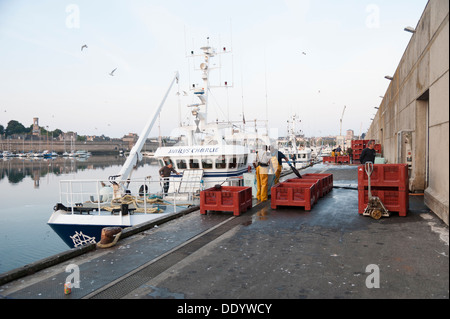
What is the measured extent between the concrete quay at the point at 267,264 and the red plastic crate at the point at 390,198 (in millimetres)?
266

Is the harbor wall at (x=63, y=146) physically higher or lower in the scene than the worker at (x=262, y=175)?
higher

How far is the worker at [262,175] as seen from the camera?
37.1 feet

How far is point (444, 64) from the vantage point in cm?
671

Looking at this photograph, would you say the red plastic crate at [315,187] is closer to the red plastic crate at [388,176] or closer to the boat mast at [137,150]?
the red plastic crate at [388,176]

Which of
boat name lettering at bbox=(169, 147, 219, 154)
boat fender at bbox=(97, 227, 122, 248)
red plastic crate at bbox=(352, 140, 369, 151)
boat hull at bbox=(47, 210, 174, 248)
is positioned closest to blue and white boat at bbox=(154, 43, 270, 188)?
boat name lettering at bbox=(169, 147, 219, 154)

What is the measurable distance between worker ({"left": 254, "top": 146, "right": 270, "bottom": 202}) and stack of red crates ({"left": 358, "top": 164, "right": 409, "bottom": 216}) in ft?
12.0

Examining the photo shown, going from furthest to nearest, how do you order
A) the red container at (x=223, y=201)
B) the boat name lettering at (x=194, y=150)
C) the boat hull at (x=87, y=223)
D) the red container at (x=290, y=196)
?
the boat name lettering at (x=194, y=150) → the boat hull at (x=87, y=223) → the red container at (x=290, y=196) → the red container at (x=223, y=201)

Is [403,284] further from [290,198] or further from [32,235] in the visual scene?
[32,235]

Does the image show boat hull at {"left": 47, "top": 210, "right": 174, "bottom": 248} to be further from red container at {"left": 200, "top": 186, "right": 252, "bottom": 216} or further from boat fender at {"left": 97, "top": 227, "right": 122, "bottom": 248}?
boat fender at {"left": 97, "top": 227, "right": 122, "bottom": 248}

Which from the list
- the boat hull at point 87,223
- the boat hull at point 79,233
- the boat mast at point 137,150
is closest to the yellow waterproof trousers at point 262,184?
the boat hull at point 87,223

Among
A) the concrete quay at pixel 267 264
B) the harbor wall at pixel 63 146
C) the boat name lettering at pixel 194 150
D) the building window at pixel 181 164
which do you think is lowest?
the concrete quay at pixel 267 264

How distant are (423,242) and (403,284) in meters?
2.18

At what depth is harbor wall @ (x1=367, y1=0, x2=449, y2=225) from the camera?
682 centimetres

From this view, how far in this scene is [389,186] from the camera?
26.6ft
